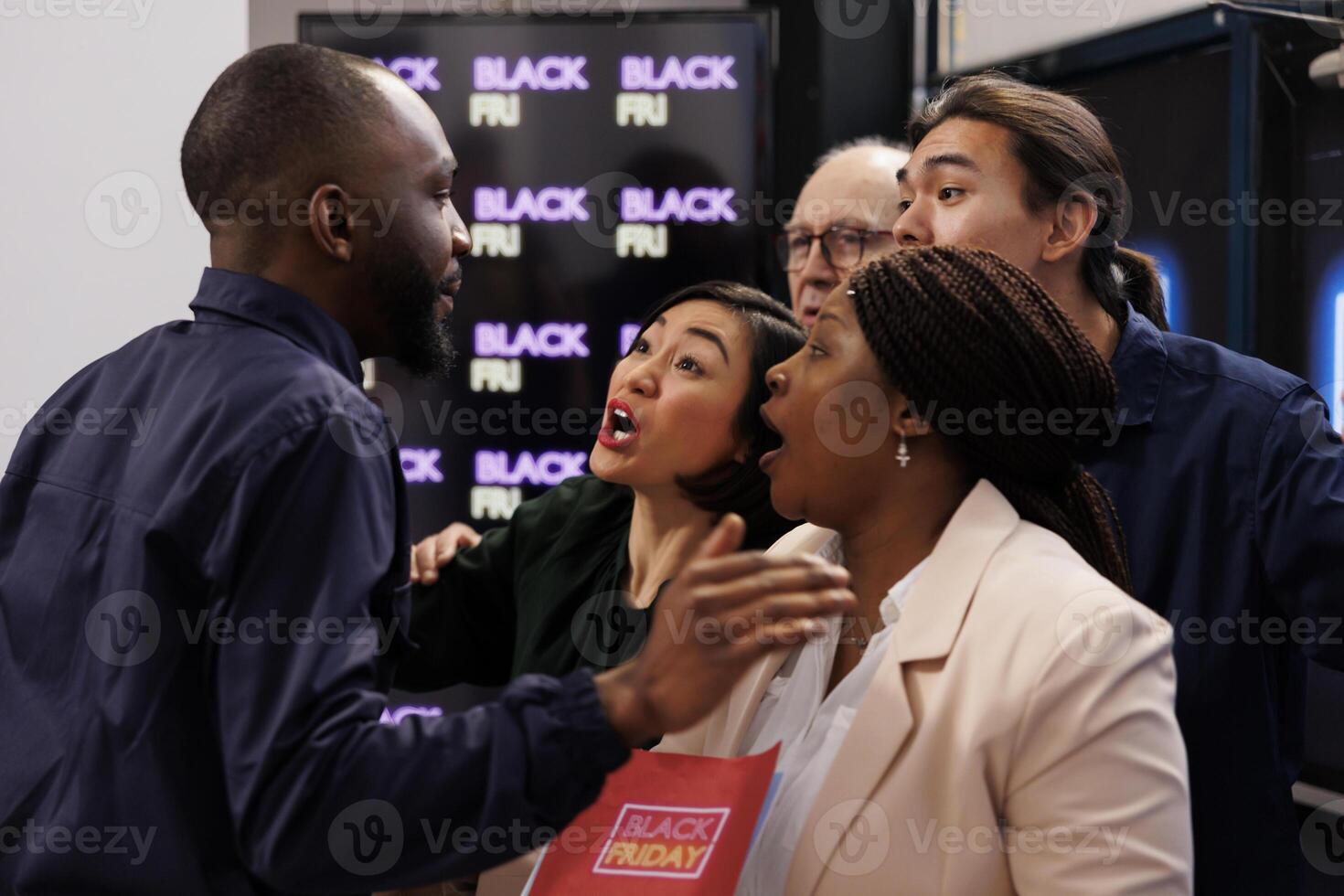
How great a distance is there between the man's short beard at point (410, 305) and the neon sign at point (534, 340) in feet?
6.91

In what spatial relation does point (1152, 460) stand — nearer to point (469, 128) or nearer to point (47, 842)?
point (47, 842)

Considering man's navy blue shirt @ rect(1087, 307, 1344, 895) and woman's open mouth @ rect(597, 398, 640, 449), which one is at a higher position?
woman's open mouth @ rect(597, 398, 640, 449)

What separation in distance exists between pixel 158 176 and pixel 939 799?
1.72 m

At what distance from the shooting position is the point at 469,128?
3762 millimetres

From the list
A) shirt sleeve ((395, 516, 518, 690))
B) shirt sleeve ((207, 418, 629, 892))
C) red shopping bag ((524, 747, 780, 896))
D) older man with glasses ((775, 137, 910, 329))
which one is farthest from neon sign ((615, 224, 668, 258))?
shirt sleeve ((207, 418, 629, 892))

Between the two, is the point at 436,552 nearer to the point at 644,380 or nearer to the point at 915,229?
the point at 644,380

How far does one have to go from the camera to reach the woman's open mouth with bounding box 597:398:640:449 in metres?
2.36

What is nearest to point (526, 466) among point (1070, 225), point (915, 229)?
point (915, 229)

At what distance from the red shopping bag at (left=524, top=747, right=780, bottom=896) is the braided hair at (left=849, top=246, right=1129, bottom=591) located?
501 millimetres

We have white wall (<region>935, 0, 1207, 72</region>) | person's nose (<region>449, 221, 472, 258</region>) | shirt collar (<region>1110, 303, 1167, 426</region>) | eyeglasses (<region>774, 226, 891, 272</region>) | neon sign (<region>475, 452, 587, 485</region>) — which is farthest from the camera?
neon sign (<region>475, 452, 587, 485</region>)

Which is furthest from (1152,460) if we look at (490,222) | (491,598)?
(490,222)

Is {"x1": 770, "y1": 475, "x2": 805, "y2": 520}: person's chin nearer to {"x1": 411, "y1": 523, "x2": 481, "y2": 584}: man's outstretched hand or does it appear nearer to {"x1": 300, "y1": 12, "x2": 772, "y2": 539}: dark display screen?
{"x1": 411, "y1": 523, "x2": 481, "y2": 584}: man's outstretched hand

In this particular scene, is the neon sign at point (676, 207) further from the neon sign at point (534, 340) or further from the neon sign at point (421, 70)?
the neon sign at point (421, 70)

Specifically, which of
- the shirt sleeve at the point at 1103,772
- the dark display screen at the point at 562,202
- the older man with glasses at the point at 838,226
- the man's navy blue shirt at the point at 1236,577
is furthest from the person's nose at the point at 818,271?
the shirt sleeve at the point at 1103,772
